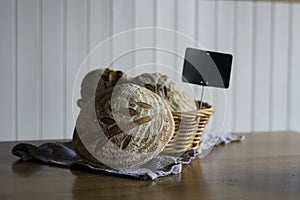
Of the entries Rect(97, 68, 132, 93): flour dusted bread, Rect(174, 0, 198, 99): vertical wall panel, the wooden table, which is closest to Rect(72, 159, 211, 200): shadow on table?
the wooden table

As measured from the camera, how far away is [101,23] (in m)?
2.03

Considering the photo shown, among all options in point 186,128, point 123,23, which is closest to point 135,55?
point 123,23

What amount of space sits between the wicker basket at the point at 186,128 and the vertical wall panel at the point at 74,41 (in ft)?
3.15

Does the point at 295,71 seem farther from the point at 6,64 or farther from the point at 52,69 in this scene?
the point at 6,64

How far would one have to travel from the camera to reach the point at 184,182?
35.6 inches

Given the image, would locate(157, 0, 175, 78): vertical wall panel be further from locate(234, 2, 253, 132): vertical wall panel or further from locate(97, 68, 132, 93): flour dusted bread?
locate(97, 68, 132, 93): flour dusted bread

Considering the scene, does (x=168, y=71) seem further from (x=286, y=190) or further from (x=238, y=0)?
(x=286, y=190)

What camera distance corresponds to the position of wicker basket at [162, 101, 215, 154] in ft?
3.52

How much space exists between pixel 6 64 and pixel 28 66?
0.27ft

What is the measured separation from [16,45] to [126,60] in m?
0.42

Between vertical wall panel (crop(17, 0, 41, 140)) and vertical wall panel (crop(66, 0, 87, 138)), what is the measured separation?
0.38ft

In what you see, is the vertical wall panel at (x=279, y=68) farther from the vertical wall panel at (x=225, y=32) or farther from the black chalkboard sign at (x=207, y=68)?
the black chalkboard sign at (x=207, y=68)

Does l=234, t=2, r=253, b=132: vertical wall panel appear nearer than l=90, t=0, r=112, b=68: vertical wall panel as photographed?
No

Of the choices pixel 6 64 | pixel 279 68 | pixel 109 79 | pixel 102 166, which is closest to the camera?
pixel 102 166
